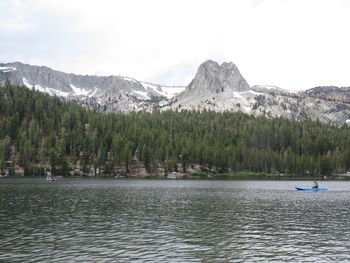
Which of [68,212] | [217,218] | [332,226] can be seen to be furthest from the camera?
[68,212]

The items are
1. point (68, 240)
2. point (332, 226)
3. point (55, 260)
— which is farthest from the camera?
point (332, 226)

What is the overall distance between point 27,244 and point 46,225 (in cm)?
1119

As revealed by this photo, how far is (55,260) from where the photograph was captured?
33500 millimetres

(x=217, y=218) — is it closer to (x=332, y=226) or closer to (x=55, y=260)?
(x=332, y=226)

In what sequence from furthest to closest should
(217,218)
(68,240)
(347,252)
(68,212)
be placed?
(68,212) → (217,218) → (68,240) → (347,252)

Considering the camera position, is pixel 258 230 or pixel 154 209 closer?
pixel 258 230

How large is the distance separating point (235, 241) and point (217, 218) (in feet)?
53.1

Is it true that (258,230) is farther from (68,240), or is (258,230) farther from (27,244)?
(27,244)

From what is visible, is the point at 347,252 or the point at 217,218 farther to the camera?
the point at 217,218

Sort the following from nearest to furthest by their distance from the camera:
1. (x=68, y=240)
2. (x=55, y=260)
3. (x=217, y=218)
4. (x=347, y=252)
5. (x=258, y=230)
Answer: (x=55, y=260) → (x=347, y=252) → (x=68, y=240) → (x=258, y=230) → (x=217, y=218)

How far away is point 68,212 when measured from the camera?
207ft

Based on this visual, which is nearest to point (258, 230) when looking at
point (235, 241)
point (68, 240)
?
point (235, 241)

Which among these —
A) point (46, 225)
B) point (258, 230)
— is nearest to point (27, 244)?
point (46, 225)

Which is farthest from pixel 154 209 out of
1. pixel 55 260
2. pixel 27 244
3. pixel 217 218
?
pixel 55 260
